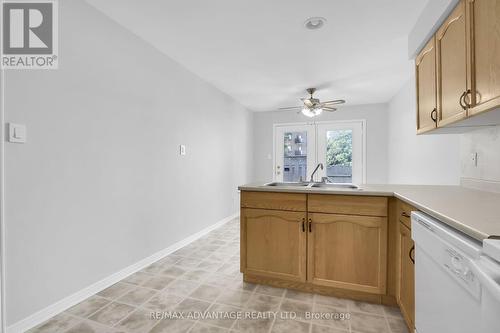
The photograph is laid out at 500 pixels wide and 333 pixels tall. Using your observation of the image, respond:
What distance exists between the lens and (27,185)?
1574 millimetres

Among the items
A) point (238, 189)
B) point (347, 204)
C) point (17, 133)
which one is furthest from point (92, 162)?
point (347, 204)

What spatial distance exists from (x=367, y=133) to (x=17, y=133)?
5.44 m

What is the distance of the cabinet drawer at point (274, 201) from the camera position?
6.48 feet

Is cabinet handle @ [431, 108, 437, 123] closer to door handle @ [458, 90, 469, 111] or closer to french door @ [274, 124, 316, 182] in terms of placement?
door handle @ [458, 90, 469, 111]

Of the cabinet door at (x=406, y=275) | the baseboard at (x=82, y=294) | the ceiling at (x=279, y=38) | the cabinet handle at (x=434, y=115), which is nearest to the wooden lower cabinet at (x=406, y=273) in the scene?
the cabinet door at (x=406, y=275)

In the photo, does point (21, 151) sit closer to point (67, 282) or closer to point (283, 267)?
point (67, 282)

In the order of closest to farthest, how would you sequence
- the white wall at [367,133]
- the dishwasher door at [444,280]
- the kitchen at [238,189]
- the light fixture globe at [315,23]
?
1. the dishwasher door at [444,280]
2. the kitchen at [238,189]
3. the light fixture globe at [315,23]
4. the white wall at [367,133]

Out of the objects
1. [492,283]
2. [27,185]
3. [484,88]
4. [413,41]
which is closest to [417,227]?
[492,283]

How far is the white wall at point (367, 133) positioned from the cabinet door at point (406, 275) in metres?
3.84

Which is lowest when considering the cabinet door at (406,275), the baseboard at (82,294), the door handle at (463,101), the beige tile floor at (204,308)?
the beige tile floor at (204,308)

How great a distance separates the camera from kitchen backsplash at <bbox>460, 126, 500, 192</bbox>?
1644mm

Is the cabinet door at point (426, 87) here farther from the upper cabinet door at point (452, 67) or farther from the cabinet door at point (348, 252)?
the cabinet door at point (348, 252)

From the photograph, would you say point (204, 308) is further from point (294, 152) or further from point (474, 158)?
point (294, 152)

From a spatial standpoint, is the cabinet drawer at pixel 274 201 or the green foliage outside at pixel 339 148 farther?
the green foliage outside at pixel 339 148
